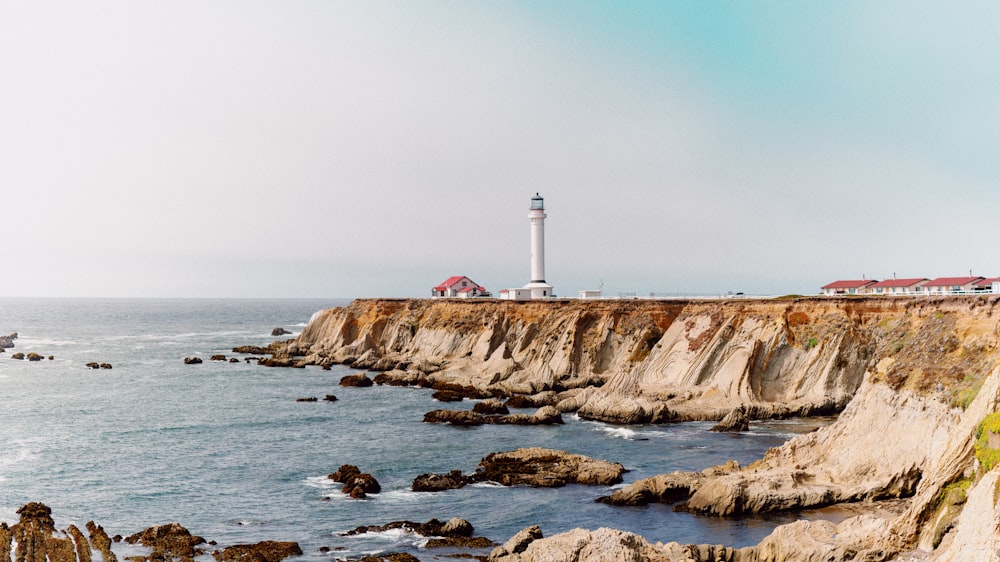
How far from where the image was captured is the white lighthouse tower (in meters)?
91.1

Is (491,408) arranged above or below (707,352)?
below

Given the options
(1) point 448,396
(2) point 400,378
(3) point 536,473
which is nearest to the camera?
(3) point 536,473

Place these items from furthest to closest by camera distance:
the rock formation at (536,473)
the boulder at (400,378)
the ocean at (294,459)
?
1. the boulder at (400,378)
2. the rock formation at (536,473)
3. the ocean at (294,459)

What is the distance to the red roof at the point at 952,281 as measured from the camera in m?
77.6

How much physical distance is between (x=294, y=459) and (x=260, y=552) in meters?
15.3

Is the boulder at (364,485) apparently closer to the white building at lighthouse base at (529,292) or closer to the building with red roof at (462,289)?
the white building at lighthouse base at (529,292)

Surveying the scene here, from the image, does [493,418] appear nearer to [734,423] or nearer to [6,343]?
[734,423]

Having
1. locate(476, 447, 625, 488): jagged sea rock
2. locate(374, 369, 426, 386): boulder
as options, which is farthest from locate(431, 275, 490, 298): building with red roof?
locate(476, 447, 625, 488): jagged sea rock

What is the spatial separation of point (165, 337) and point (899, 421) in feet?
436

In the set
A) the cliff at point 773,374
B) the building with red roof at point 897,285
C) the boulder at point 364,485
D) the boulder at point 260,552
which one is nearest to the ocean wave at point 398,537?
the boulder at point 260,552

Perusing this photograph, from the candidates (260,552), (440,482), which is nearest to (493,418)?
(440,482)

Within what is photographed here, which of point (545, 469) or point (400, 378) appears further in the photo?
point (400, 378)

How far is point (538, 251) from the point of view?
9269 cm

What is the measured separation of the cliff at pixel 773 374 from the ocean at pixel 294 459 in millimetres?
3236
